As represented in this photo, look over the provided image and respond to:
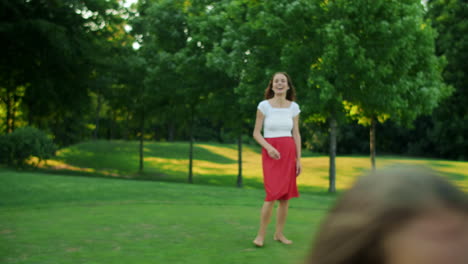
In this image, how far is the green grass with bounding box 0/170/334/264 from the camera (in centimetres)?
587

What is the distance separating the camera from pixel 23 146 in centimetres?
2344

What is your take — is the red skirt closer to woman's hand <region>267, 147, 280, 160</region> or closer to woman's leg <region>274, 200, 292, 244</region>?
woman's leg <region>274, 200, 292, 244</region>

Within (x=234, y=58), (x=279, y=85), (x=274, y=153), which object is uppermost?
(x=234, y=58)

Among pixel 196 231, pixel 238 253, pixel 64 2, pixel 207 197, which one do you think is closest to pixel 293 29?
pixel 207 197

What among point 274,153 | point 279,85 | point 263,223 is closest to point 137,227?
point 263,223

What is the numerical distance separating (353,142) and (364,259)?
58560 mm

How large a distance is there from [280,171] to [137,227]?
107 inches

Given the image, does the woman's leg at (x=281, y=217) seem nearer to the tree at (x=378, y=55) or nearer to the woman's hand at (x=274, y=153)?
the woman's hand at (x=274, y=153)

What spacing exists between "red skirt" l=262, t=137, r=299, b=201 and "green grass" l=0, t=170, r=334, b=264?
72cm

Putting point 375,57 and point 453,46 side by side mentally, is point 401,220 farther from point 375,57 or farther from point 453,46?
point 453,46

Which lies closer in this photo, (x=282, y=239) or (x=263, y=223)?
(x=263, y=223)

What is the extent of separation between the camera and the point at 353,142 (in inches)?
2255

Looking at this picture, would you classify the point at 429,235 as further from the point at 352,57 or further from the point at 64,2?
the point at 64,2

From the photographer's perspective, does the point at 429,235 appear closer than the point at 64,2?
Yes
